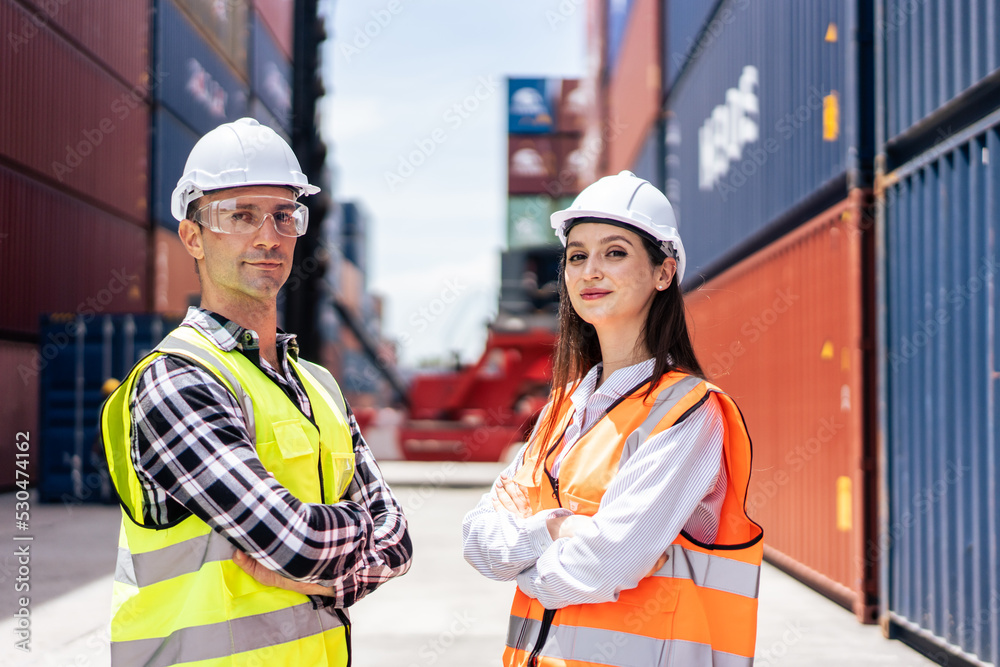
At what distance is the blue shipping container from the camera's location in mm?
29109

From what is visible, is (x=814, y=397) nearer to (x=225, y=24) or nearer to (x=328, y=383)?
(x=328, y=383)

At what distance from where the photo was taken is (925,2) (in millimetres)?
4730

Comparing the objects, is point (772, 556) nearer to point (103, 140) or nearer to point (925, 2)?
point (925, 2)

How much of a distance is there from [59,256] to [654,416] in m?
14.2

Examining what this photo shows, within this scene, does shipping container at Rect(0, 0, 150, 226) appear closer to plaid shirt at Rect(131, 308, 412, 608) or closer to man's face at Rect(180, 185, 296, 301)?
man's face at Rect(180, 185, 296, 301)

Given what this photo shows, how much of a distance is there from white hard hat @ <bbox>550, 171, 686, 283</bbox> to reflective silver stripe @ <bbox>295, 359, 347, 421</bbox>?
75cm

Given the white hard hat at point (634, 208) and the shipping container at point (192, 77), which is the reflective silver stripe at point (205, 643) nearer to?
the white hard hat at point (634, 208)

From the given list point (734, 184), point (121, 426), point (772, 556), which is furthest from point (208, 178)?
point (734, 184)

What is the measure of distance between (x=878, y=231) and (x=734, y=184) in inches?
132

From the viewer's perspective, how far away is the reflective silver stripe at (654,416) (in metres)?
1.73

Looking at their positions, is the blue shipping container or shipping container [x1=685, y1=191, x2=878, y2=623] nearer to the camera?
shipping container [x1=685, y1=191, x2=878, y2=623]

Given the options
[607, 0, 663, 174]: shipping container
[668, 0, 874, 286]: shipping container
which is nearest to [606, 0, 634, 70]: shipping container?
[607, 0, 663, 174]: shipping container

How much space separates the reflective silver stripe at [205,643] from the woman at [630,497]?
491 millimetres

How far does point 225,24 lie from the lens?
19703 mm
